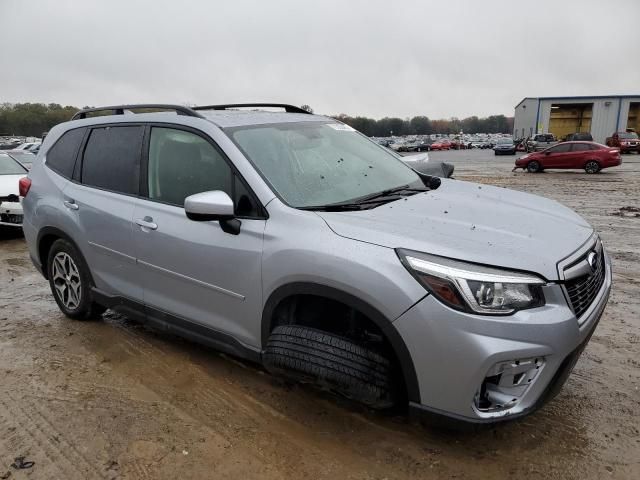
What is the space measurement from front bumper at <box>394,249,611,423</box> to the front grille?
8 centimetres

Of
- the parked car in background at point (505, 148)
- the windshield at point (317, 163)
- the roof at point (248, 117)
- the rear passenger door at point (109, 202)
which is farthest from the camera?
the parked car in background at point (505, 148)

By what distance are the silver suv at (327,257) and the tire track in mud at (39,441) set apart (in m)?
0.92

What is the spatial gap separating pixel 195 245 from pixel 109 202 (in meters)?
1.07

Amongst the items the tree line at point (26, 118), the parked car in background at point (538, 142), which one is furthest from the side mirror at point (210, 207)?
the tree line at point (26, 118)

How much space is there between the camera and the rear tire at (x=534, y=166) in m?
22.4

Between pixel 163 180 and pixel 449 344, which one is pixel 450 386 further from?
pixel 163 180

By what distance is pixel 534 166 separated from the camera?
886 inches

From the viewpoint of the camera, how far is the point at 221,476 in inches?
98.8

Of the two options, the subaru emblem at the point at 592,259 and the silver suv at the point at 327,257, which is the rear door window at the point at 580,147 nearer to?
the silver suv at the point at 327,257

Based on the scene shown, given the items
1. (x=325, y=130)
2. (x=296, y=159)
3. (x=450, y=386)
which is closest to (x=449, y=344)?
(x=450, y=386)

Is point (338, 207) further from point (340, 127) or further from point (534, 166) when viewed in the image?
Answer: point (534, 166)

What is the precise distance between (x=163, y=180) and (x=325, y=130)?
1233mm

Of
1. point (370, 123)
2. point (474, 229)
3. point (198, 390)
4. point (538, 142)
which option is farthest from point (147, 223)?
point (370, 123)

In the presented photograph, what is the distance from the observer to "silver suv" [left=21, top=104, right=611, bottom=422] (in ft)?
7.42
